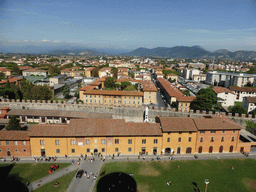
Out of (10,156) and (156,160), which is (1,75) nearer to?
(10,156)

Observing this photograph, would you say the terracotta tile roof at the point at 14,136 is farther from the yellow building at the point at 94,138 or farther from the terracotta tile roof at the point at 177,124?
the terracotta tile roof at the point at 177,124

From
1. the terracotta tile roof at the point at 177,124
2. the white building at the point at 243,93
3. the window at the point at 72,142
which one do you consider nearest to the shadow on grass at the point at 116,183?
the window at the point at 72,142

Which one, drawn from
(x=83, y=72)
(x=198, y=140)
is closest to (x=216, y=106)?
(x=198, y=140)

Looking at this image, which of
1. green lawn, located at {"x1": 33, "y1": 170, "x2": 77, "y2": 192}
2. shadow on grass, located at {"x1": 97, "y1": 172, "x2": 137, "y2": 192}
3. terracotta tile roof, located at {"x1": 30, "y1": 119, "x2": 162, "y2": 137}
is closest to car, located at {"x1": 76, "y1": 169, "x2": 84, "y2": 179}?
green lawn, located at {"x1": 33, "y1": 170, "x2": 77, "y2": 192}

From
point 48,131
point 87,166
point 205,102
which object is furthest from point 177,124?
point 48,131

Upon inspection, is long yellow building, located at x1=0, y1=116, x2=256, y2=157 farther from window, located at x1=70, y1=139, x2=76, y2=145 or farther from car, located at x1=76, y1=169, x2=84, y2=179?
car, located at x1=76, y1=169, x2=84, y2=179

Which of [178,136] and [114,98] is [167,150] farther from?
[114,98]
